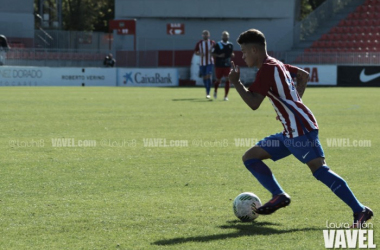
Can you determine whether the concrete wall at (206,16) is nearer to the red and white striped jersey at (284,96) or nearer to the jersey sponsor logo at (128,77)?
the jersey sponsor logo at (128,77)

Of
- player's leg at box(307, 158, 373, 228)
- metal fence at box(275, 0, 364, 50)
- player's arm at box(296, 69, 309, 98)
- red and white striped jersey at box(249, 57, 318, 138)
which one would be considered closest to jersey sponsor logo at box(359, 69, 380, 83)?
metal fence at box(275, 0, 364, 50)

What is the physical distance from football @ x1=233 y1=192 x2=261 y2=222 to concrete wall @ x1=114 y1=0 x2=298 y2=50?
124 feet

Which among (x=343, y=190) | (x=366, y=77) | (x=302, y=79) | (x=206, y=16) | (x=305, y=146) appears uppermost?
(x=206, y=16)

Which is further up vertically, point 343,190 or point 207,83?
point 343,190

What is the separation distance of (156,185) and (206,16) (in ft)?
122

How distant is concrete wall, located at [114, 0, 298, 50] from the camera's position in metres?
43.9

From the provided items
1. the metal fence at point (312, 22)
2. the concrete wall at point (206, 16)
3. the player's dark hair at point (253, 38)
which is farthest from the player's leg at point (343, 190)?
the concrete wall at point (206, 16)

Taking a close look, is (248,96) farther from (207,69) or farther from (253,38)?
(207,69)

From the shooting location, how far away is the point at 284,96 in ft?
19.0

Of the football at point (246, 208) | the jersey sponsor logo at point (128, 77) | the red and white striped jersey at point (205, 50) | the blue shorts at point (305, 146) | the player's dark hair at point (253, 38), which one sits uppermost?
the player's dark hair at point (253, 38)

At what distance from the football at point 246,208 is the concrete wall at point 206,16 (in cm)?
3777

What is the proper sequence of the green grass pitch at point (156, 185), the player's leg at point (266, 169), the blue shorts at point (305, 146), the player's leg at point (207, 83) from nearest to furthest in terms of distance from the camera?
1. the green grass pitch at point (156, 185)
2. the blue shorts at point (305, 146)
3. the player's leg at point (266, 169)
4. the player's leg at point (207, 83)

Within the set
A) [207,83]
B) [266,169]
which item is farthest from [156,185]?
[207,83]

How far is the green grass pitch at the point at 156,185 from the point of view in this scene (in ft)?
17.8
